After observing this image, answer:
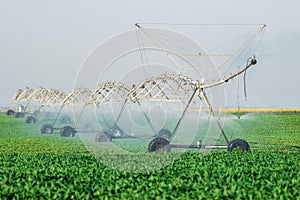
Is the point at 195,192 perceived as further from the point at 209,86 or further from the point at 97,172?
the point at 209,86

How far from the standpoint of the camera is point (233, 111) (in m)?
81.8

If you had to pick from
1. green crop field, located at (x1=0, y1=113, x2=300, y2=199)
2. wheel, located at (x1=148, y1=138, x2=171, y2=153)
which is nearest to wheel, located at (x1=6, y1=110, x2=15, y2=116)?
wheel, located at (x1=148, y1=138, x2=171, y2=153)

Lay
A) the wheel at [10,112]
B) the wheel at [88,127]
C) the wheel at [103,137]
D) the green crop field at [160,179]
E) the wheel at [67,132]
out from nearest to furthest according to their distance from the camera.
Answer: the green crop field at [160,179], the wheel at [103,137], the wheel at [67,132], the wheel at [88,127], the wheel at [10,112]

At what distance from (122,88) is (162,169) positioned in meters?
17.5

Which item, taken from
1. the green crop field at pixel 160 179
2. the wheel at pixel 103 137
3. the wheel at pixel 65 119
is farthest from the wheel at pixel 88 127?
the green crop field at pixel 160 179

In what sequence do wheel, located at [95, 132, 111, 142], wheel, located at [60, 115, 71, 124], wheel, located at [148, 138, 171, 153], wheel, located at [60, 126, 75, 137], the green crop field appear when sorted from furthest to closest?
wheel, located at [60, 115, 71, 124], wheel, located at [60, 126, 75, 137], wheel, located at [95, 132, 111, 142], wheel, located at [148, 138, 171, 153], the green crop field

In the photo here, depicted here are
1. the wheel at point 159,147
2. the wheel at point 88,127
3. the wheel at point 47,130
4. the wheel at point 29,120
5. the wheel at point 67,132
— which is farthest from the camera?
the wheel at point 29,120

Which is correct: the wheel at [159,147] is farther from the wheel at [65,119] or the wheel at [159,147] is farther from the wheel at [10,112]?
the wheel at [10,112]

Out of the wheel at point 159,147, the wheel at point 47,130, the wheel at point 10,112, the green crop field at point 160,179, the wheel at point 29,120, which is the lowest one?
the green crop field at point 160,179

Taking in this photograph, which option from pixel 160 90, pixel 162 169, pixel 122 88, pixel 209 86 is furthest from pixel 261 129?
pixel 162 169

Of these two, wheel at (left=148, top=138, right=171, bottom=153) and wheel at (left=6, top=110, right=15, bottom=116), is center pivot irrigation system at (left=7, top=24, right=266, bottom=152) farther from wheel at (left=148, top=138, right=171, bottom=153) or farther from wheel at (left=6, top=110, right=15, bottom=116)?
wheel at (left=6, top=110, right=15, bottom=116)

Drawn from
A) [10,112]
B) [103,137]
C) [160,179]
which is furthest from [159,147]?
[10,112]

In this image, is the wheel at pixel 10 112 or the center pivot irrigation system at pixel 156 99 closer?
the center pivot irrigation system at pixel 156 99

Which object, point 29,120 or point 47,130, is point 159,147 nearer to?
point 47,130
